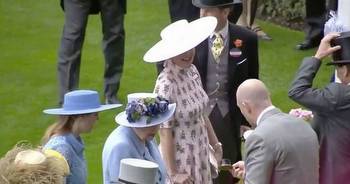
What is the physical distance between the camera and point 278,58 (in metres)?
10.9

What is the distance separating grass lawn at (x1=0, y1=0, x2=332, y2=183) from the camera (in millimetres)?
8766

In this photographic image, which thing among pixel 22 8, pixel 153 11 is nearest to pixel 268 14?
pixel 153 11

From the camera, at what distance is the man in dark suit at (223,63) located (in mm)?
6566

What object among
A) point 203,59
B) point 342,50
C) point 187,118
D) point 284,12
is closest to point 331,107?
point 342,50

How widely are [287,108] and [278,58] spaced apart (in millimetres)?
1789

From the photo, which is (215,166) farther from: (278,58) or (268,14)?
(268,14)

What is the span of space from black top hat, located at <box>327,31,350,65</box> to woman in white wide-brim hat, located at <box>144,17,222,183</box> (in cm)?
90

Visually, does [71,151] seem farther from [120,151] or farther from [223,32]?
[223,32]

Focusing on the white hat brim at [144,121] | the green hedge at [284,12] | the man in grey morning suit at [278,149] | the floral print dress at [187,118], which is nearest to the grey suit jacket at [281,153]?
the man in grey morning suit at [278,149]

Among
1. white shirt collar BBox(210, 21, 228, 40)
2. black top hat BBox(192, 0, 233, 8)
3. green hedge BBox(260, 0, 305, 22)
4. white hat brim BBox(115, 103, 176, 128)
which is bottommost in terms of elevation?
green hedge BBox(260, 0, 305, 22)

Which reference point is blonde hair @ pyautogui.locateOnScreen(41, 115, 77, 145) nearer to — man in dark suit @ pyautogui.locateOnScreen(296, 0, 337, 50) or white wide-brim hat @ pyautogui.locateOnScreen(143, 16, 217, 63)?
white wide-brim hat @ pyautogui.locateOnScreen(143, 16, 217, 63)

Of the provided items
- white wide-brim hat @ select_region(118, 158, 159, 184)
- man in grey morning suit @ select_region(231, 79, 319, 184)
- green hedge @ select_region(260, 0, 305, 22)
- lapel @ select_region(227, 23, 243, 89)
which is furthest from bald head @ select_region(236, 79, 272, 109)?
green hedge @ select_region(260, 0, 305, 22)

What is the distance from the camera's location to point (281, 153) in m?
5.07

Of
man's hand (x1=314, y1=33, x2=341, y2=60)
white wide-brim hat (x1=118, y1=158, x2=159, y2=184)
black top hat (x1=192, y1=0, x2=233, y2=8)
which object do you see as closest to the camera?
white wide-brim hat (x1=118, y1=158, x2=159, y2=184)
